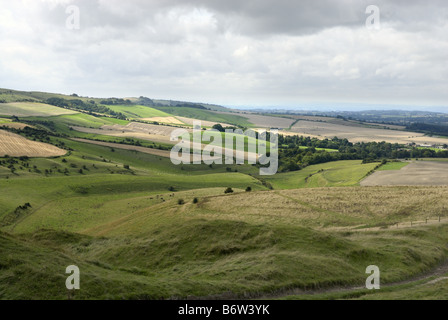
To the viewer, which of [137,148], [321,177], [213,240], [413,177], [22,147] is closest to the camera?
[213,240]

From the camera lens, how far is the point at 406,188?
84375mm

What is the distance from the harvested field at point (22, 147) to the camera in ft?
420

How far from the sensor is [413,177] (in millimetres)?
108500

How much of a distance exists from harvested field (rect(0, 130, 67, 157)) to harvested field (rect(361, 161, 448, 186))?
112 meters

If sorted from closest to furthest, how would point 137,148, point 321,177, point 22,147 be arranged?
point 321,177 < point 22,147 < point 137,148

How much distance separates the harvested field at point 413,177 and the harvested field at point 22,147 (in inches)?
4428

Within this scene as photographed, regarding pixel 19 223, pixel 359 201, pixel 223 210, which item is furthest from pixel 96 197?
pixel 359 201

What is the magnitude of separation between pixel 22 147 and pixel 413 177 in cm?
13549

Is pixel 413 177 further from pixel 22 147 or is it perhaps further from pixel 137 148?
pixel 22 147

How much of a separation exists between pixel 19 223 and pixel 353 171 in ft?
352

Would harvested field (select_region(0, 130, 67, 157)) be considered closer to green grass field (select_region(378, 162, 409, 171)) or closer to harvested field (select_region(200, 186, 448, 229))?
harvested field (select_region(200, 186, 448, 229))

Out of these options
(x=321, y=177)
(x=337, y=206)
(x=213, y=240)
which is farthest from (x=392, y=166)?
(x=213, y=240)

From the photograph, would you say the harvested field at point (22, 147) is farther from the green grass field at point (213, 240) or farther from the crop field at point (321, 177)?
the crop field at point (321, 177)

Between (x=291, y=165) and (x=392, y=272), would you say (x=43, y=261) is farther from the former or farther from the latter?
(x=291, y=165)
